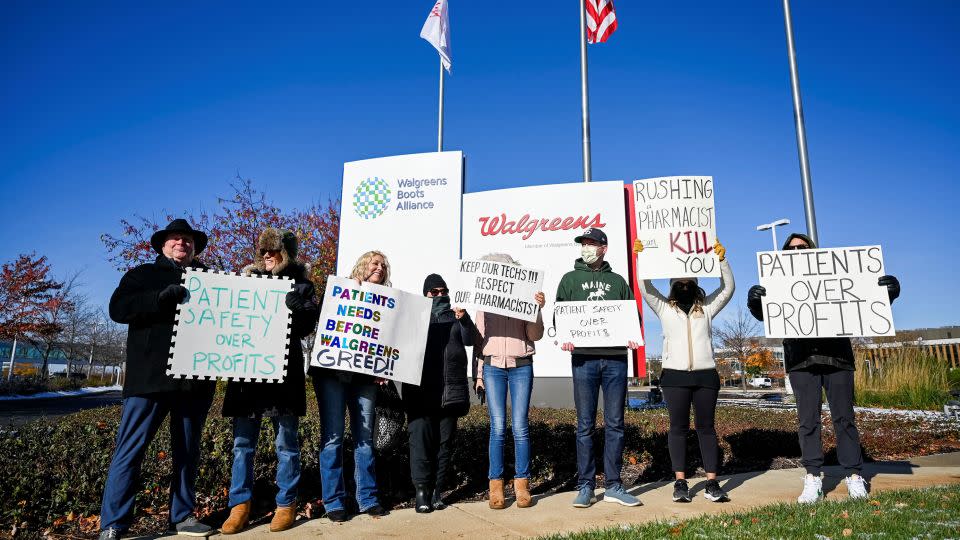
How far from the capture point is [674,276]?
515cm

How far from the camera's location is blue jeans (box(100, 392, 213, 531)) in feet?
12.2

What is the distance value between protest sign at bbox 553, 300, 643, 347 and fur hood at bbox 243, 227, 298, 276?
7.75ft

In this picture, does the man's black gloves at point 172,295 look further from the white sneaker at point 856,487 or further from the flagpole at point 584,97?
the flagpole at point 584,97

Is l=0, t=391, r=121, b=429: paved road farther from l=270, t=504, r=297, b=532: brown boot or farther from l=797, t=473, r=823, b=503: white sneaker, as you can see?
l=797, t=473, r=823, b=503: white sneaker

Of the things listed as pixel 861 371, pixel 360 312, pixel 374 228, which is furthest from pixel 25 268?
pixel 861 371

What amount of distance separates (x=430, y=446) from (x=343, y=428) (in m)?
0.77

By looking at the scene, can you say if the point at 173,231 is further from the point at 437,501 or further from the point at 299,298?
the point at 437,501

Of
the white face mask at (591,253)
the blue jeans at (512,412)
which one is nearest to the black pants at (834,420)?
the white face mask at (591,253)

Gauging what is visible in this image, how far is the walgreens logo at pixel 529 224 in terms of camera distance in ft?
35.5

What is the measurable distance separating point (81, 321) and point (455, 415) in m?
43.4

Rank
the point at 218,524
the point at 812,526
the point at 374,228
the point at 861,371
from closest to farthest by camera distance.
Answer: the point at 812,526, the point at 218,524, the point at 374,228, the point at 861,371

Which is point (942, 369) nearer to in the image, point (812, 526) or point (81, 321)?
point (812, 526)

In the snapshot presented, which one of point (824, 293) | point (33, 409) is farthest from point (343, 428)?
point (33, 409)

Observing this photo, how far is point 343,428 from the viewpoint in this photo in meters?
4.38
